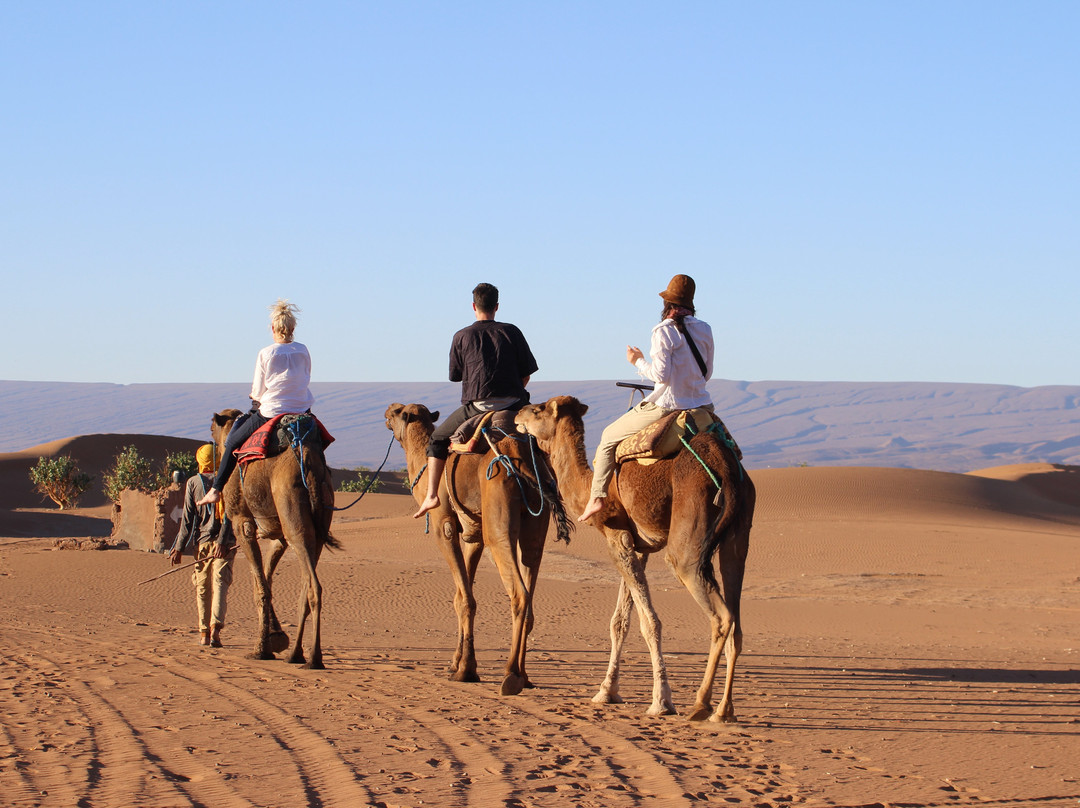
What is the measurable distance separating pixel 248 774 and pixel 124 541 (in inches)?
681

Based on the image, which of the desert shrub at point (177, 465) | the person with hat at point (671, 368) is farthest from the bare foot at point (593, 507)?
the desert shrub at point (177, 465)

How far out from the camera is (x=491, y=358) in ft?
31.3

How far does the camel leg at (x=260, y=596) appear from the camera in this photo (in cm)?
1038

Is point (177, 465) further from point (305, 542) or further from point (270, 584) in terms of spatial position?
point (305, 542)

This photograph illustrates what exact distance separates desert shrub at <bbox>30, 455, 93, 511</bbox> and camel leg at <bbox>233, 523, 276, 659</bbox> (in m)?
27.8

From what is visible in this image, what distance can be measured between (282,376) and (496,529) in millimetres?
2490

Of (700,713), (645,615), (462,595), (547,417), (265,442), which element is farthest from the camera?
(265,442)

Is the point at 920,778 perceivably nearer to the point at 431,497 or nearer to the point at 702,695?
the point at 702,695

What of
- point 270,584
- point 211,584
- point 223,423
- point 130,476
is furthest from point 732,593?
point 130,476

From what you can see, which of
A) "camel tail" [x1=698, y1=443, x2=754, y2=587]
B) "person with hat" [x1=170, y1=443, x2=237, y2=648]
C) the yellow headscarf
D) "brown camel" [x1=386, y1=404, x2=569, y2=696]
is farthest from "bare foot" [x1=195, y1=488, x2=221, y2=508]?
"camel tail" [x1=698, y1=443, x2=754, y2=587]

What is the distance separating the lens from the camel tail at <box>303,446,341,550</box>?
32.7 feet

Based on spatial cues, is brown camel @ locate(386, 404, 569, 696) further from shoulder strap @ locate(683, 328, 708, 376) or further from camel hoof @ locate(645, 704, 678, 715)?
shoulder strap @ locate(683, 328, 708, 376)

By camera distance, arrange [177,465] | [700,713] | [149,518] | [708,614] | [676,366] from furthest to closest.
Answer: [177,465], [149,518], [676,366], [700,713], [708,614]

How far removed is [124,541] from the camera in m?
22.1
